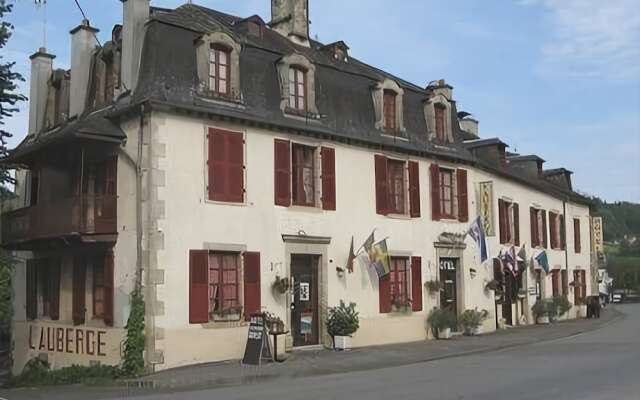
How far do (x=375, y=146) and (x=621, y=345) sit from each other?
29.8 ft

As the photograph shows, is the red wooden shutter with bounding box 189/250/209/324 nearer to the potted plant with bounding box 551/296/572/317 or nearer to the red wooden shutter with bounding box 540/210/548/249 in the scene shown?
the potted plant with bounding box 551/296/572/317

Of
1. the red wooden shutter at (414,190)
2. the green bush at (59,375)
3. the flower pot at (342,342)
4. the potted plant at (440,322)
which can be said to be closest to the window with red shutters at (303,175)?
the flower pot at (342,342)

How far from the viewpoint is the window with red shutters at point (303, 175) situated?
21.4 meters

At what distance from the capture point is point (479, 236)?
28.0m

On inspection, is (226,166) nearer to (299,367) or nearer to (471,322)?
(299,367)

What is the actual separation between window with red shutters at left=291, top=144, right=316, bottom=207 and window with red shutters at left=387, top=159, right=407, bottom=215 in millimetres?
3284

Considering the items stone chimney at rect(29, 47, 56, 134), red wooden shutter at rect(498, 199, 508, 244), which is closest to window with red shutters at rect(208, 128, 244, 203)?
stone chimney at rect(29, 47, 56, 134)

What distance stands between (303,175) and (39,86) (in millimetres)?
9400

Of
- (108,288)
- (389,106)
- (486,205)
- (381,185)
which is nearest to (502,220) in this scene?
(486,205)

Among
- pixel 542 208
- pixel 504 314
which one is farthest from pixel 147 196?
pixel 542 208

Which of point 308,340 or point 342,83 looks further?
point 342,83

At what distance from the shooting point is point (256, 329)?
61.4 ft

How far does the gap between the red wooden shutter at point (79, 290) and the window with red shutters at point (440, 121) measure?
12601 millimetres

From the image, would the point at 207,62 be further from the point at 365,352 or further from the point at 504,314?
the point at 504,314
